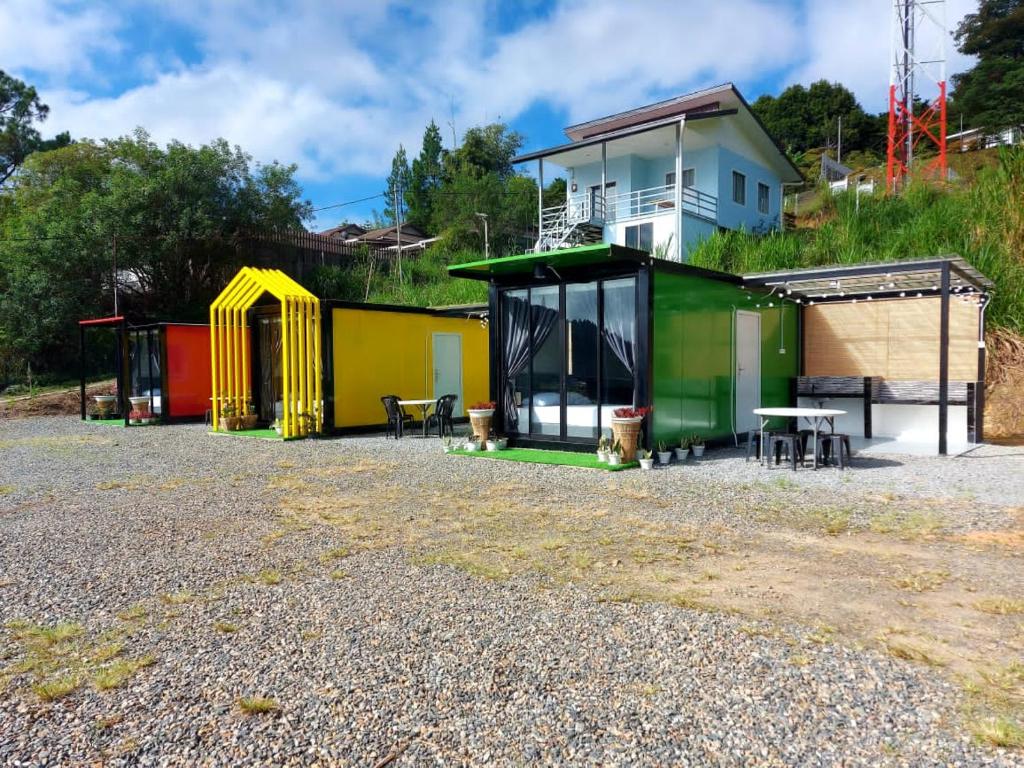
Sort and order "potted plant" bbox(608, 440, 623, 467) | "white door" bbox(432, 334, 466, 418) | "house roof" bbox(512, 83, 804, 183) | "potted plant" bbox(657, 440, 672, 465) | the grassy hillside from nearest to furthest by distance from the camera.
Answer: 1. "potted plant" bbox(608, 440, 623, 467)
2. "potted plant" bbox(657, 440, 672, 465)
3. the grassy hillside
4. "white door" bbox(432, 334, 466, 418)
5. "house roof" bbox(512, 83, 804, 183)

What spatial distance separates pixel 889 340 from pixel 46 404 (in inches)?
745

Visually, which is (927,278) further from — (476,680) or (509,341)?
(476,680)

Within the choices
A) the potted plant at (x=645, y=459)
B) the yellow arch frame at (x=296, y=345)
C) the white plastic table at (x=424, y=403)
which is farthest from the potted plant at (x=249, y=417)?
the potted plant at (x=645, y=459)

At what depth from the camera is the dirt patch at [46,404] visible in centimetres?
1647

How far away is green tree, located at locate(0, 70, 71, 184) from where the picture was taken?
1225 inches

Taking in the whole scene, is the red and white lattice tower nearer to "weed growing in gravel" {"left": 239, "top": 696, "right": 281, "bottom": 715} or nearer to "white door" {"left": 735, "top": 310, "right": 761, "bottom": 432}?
"white door" {"left": 735, "top": 310, "right": 761, "bottom": 432}

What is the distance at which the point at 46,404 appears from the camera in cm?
1716

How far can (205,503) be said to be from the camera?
6.12 m

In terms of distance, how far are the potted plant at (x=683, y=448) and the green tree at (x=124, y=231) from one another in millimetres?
16806

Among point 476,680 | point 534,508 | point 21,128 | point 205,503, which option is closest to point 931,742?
point 476,680

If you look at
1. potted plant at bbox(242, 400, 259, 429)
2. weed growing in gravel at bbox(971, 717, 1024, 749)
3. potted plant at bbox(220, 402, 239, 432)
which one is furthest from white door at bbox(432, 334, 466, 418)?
weed growing in gravel at bbox(971, 717, 1024, 749)

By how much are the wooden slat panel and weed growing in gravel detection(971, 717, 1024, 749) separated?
8.84 m

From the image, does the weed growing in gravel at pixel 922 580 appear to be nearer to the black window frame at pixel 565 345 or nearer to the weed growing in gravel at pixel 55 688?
the weed growing in gravel at pixel 55 688

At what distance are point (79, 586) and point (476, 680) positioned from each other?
8.50 ft
